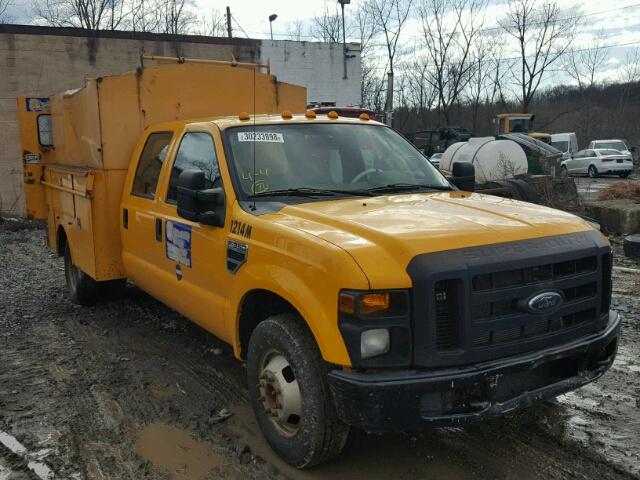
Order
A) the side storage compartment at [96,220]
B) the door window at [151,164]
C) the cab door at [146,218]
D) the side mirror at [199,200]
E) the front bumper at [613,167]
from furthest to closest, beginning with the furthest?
the front bumper at [613,167] → the side storage compartment at [96,220] → the door window at [151,164] → the cab door at [146,218] → the side mirror at [199,200]

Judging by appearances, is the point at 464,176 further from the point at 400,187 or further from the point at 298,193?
the point at 298,193

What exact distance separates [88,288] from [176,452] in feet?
11.7

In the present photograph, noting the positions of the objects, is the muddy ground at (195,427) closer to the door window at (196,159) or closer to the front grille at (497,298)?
the front grille at (497,298)

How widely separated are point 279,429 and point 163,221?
2.02 meters

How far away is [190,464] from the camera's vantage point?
3.56 meters

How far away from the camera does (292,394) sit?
11.0 feet

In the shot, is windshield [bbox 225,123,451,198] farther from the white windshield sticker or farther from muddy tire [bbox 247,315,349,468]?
muddy tire [bbox 247,315,349,468]

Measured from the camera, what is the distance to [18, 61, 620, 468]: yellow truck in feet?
9.54

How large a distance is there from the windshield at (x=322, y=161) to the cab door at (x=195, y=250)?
0.26 m

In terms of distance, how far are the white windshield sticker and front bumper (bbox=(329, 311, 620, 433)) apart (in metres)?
1.97

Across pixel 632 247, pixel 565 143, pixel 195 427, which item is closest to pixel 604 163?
pixel 565 143

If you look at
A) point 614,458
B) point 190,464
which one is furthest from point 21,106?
point 614,458

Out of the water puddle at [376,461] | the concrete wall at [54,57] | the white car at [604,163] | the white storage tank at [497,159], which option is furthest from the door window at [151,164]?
the white car at [604,163]

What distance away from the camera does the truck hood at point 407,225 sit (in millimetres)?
2943
